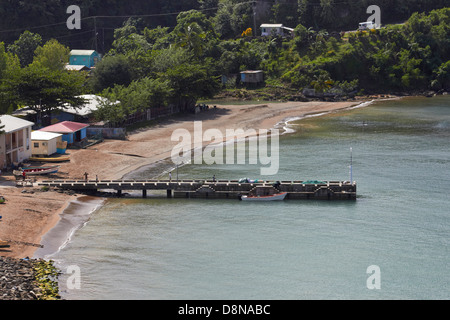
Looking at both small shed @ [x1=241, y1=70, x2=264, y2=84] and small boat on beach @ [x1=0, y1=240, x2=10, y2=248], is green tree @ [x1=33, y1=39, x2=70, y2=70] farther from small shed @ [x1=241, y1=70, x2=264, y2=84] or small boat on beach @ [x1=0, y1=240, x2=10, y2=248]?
small boat on beach @ [x1=0, y1=240, x2=10, y2=248]

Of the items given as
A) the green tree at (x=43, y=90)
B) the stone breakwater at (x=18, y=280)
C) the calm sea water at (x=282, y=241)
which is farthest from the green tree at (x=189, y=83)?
the stone breakwater at (x=18, y=280)

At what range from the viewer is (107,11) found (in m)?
162

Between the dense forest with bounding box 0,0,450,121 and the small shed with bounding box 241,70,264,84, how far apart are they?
74.8 inches

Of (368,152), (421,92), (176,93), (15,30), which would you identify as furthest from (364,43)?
(15,30)

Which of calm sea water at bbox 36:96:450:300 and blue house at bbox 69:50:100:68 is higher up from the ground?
blue house at bbox 69:50:100:68

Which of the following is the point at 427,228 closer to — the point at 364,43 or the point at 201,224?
the point at 201,224

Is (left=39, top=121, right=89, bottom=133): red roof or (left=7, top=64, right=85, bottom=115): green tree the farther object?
(left=7, top=64, right=85, bottom=115): green tree

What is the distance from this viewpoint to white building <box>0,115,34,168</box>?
69875 mm

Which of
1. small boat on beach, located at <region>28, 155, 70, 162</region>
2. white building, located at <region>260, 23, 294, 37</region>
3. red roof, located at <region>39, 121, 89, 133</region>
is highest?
white building, located at <region>260, 23, 294, 37</region>

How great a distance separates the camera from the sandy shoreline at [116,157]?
55.6 metres

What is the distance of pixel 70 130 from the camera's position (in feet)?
269

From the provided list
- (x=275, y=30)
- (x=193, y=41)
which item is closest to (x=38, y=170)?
(x=193, y=41)

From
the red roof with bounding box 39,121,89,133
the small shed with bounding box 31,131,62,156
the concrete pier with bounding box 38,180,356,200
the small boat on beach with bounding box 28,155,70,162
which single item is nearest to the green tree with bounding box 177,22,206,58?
the red roof with bounding box 39,121,89,133

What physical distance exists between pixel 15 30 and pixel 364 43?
234 ft
